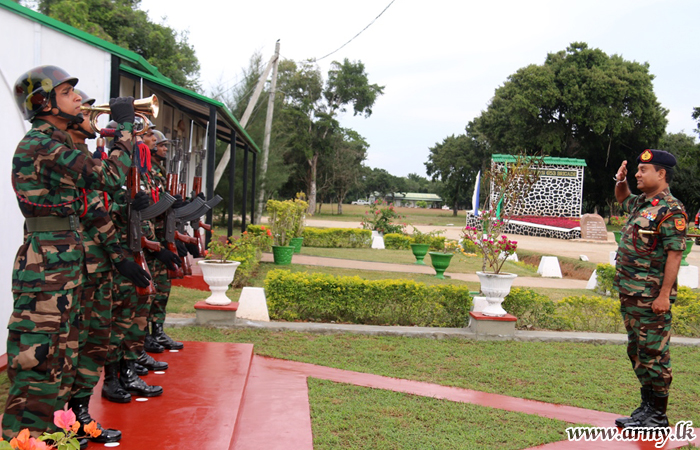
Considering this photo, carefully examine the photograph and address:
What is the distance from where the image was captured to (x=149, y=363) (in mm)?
4172

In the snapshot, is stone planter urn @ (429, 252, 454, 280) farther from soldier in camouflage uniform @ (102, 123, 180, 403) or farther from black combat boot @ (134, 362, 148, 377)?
soldier in camouflage uniform @ (102, 123, 180, 403)

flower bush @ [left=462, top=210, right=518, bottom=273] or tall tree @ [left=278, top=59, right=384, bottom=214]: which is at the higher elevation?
tall tree @ [left=278, top=59, right=384, bottom=214]

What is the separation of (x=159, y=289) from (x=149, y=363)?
0.64 m

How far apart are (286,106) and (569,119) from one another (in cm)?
2116

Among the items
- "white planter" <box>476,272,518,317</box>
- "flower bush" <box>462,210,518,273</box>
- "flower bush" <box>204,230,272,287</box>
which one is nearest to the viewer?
"white planter" <box>476,272,518,317</box>

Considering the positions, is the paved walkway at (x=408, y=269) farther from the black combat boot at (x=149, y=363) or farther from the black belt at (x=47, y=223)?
the black belt at (x=47, y=223)

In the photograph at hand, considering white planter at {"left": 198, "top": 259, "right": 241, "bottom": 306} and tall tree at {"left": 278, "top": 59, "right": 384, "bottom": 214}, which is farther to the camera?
tall tree at {"left": 278, "top": 59, "right": 384, "bottom": 214}

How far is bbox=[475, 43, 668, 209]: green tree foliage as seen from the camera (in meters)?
34.1

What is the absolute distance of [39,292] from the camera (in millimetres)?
2539

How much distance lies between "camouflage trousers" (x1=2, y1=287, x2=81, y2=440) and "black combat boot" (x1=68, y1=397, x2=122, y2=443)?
1.15 feet

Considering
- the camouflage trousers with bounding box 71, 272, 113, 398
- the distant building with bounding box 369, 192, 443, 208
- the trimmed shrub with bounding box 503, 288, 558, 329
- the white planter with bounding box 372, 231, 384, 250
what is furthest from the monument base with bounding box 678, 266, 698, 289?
the distant building with bounding box 369, 192, 443, 208

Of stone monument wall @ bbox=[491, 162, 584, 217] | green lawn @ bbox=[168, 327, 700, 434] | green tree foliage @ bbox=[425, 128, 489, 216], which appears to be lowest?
green lawn @ bbox=[168, 327, 700, 434]

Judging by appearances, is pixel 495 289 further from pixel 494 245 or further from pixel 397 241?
pixel 397 241

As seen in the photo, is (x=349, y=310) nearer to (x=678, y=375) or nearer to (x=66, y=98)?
(x=678, y=375)
